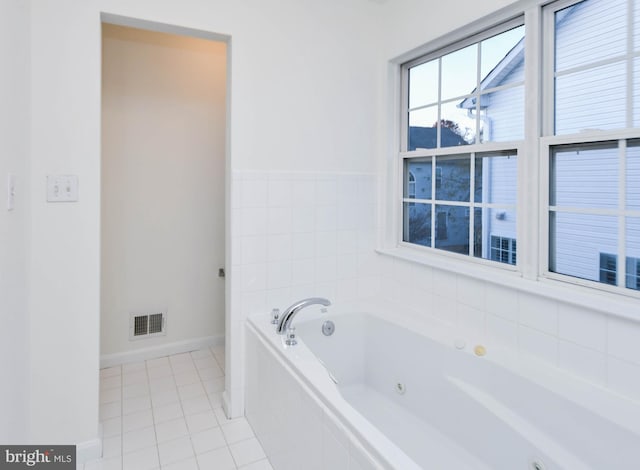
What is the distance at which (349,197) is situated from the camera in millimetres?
2596

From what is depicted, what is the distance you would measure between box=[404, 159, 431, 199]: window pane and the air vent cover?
2.09 m

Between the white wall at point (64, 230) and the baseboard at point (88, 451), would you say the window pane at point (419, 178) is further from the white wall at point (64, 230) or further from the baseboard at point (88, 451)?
the baseboard at point (88, 451)

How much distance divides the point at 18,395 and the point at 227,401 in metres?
1.02

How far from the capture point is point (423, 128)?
8.20ft

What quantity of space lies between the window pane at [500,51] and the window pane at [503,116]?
7 cm

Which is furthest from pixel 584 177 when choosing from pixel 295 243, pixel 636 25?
pixel 295 243

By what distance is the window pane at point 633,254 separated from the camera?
1493mm

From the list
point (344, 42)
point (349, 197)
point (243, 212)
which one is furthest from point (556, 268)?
point (344, 42)

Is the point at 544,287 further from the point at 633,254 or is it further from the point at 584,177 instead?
the point at 584,177

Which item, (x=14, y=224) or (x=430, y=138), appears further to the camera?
(x=430, y=138)

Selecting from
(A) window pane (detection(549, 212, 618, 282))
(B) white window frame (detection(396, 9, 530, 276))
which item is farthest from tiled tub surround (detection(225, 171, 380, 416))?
(A) window pane (detection(549, 212, 618, 282))

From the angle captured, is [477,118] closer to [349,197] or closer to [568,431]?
[349,197]

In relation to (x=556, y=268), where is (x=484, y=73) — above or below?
above

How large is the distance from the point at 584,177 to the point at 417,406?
1.33 m
